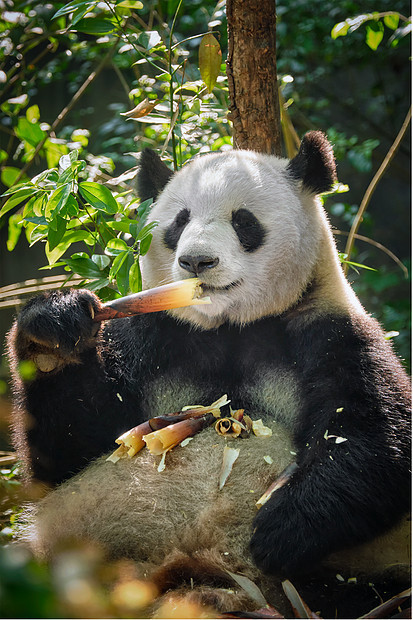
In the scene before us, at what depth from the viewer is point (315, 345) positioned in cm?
232

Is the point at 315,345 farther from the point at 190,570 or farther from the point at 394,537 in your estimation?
the point at 190,570

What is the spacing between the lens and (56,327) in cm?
224

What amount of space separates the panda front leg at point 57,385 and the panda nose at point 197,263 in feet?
1.30

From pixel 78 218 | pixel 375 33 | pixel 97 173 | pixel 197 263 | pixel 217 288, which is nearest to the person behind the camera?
pixel 197 263

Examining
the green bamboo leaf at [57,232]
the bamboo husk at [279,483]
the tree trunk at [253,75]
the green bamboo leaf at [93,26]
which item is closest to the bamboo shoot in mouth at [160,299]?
the green bamboo leaf at [57,232]

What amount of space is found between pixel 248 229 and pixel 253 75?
3.35 feet

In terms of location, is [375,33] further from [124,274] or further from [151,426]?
[151,426]

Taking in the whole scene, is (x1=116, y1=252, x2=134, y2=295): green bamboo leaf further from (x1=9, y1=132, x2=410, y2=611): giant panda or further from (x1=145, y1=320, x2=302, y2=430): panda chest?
(x1=145, y1=320, x2=302, y2=430): panda chest

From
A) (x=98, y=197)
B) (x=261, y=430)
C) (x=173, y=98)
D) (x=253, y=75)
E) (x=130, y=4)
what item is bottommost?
(x=261, y=430)

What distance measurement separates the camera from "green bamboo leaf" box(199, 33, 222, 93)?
2934 millimetres

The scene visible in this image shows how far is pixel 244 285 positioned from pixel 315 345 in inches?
13.9

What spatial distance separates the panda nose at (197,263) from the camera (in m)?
2.10

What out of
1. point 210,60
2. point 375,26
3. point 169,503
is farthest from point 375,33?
point 169,503

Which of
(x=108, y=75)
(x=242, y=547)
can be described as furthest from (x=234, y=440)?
(x=108, y=75)
